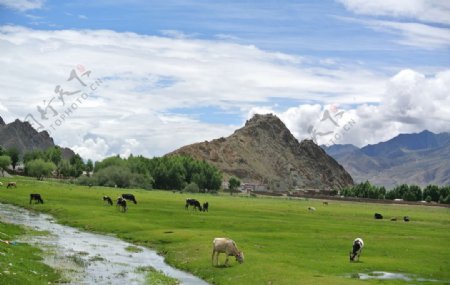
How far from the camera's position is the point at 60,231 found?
202 ft

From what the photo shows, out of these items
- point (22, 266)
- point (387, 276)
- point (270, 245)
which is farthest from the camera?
point (270, 245)

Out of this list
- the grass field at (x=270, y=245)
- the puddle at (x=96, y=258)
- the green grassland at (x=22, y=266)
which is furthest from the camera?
the grass field at (x=270, y=245)

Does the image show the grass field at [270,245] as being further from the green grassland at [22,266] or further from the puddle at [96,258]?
the green grassland at [22,266]

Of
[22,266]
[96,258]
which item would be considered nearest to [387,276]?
[96,258]

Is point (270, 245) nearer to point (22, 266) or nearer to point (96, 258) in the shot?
point (96, 258)

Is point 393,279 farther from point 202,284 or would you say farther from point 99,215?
point 99,215

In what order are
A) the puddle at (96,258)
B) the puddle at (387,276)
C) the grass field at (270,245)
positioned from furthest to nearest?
the grass field at (270,245) < the puddle at (387,276) < the puddle at (96,258)

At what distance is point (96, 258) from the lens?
147ft

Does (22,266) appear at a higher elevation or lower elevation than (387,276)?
lower

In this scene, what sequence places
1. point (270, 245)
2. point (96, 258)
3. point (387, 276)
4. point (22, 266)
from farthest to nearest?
point (270, 245)
point (96, 258)
point (387, 276)
point (22, 266)

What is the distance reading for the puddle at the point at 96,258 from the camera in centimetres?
3784

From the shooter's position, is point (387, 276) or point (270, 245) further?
point (270, 245)

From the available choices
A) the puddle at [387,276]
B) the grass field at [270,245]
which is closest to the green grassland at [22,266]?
the grass field at [270,245]

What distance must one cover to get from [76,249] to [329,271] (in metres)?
22.1
